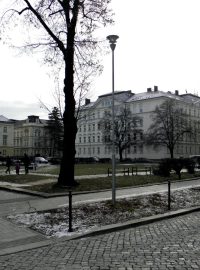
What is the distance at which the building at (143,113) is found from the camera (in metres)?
93.3

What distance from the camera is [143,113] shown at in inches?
3875

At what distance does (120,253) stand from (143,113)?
92.1m

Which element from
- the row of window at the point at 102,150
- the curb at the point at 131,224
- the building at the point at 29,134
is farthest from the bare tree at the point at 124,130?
the curb at the point at 131,224

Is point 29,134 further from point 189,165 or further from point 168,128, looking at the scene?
point 189,165

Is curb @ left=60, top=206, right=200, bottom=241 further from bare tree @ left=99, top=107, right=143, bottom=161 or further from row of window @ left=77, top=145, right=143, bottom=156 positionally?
row of window @ left=77, top=145, right=143, bottom=156

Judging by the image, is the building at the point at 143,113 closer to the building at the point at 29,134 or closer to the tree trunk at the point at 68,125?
the building at the point at 29,134

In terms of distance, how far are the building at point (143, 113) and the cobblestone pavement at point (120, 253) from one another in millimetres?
78125

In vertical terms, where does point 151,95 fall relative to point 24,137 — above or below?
above

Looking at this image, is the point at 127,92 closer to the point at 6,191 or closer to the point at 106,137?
the point at 106,137

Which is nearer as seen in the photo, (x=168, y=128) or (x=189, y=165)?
(x=189, y=165)

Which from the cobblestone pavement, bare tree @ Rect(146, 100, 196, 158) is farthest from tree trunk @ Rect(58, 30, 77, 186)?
bare tree @ Rect(146, 100, 196, 158)

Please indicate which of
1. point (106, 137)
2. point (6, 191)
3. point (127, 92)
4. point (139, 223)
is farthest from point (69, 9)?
point (127, 92)

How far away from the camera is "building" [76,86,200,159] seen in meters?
93.3

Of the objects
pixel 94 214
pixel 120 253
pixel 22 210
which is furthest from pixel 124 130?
pixel 120 253
